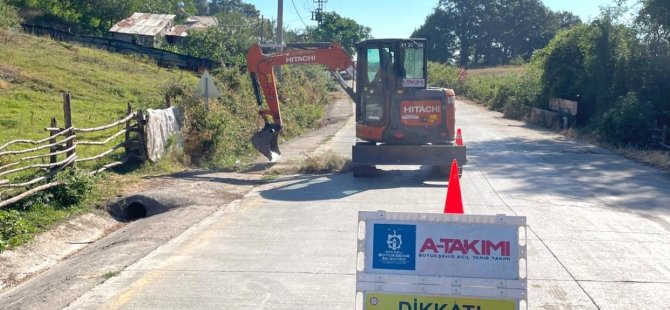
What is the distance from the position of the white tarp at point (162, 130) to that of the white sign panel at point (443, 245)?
13054 millimetres

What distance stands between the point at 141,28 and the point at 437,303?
187ft

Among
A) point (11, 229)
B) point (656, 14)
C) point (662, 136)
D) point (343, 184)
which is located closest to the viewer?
point (11, 229)

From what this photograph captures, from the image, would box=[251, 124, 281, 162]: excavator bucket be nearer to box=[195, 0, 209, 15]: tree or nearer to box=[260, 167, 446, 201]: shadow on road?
box=[260, 167, 446, 201]: shadow on road

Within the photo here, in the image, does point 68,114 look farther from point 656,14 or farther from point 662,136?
point 656,14

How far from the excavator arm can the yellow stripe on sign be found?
42.9ft

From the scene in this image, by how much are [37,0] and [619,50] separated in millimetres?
46223

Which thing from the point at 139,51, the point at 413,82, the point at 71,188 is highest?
the point at 139,51

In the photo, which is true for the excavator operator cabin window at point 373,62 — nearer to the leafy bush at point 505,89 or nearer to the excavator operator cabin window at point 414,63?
the excavator operator cabin window at point 414,63

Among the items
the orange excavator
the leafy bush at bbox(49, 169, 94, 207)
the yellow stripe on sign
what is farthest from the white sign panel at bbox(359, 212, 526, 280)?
the orange excavator

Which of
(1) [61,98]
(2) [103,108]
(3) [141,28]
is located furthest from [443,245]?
(3) [141,28]

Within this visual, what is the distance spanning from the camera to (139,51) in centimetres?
4822

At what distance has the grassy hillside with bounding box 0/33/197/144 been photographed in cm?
2331

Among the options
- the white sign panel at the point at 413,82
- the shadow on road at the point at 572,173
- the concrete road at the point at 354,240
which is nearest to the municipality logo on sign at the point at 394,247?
the concrete road at the point at 354,240

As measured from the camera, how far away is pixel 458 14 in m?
106
